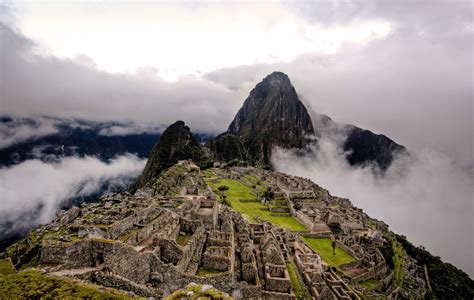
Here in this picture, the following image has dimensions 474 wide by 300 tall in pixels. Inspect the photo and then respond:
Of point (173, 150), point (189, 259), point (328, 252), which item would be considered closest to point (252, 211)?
point (328, 252)

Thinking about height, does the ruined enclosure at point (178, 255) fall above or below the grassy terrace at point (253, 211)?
above

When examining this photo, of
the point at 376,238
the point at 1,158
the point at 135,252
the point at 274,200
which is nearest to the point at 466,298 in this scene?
the point at 376,238

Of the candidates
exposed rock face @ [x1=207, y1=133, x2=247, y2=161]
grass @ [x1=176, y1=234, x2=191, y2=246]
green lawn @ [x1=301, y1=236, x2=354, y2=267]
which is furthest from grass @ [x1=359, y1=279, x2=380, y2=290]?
exposed rock face @ [x1=207, y1=133, x2=247, y2=161]

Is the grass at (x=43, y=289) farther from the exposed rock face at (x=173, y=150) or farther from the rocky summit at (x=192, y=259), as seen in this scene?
the exposed rock face at (x=173, y=150)

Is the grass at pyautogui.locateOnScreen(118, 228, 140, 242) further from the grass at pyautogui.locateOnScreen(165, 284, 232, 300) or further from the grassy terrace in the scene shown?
the grassy terrace

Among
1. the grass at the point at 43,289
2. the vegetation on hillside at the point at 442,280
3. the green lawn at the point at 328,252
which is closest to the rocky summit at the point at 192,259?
the grass at the point at 43,289

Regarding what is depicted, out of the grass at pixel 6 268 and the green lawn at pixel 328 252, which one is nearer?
the grass at pixel 6 268
